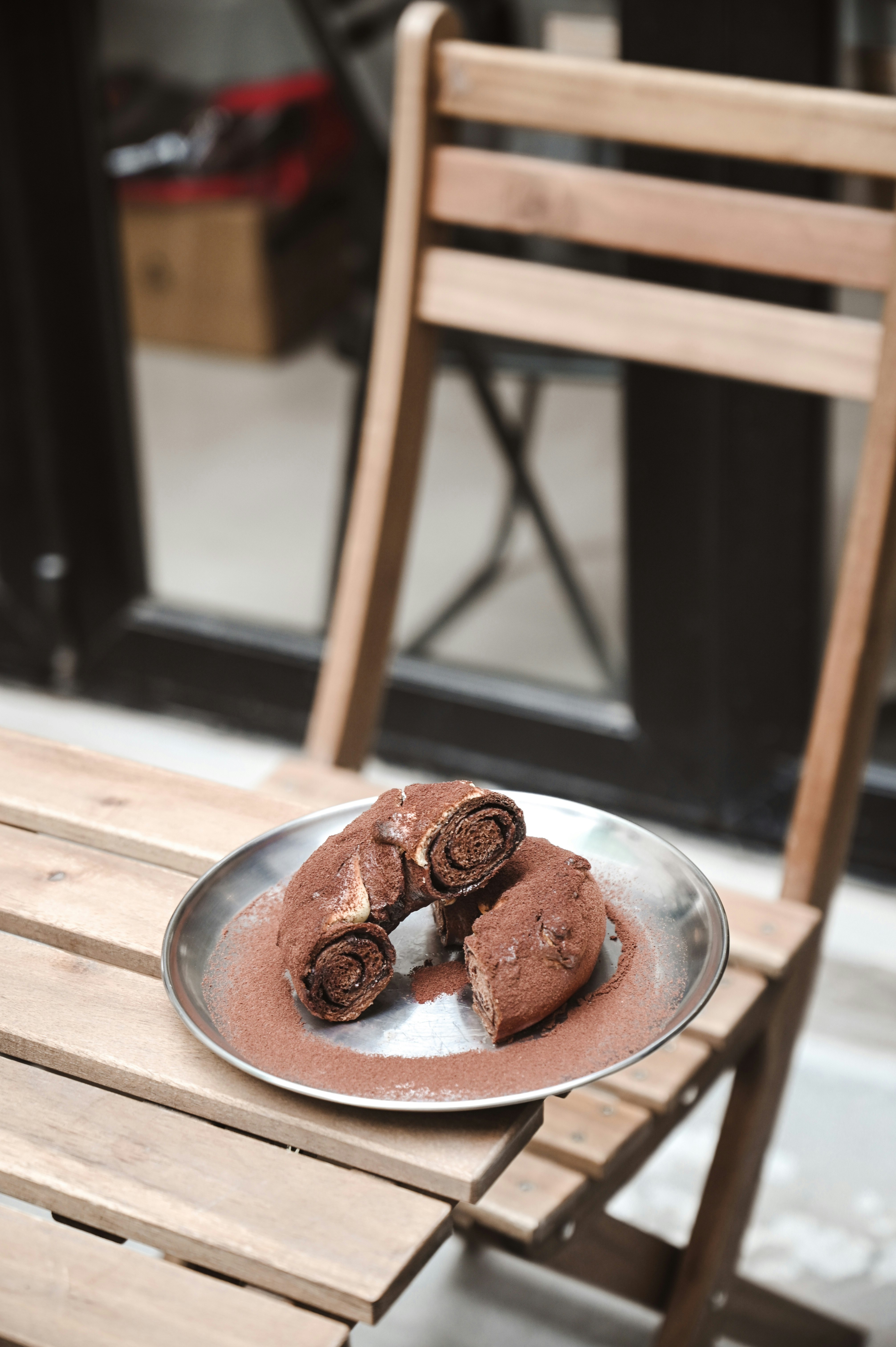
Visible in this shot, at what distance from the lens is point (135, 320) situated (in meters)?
2.51

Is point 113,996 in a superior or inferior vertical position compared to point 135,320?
superior

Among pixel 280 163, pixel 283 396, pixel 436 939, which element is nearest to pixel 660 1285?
pixel 436 939

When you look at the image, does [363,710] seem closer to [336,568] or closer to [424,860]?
[424,860]

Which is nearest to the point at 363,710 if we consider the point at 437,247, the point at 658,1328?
the point at 437,247

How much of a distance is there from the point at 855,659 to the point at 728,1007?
0.30 metres

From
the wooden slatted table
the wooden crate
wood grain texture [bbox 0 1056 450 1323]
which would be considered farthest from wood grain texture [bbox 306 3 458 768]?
the wooden crate

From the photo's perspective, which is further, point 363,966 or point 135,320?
point 135,320

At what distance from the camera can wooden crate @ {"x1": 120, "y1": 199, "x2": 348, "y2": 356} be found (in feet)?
7.77

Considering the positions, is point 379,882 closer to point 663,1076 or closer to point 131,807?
point 131,807

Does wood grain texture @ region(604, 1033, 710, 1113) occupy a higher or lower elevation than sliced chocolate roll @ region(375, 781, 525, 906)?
lower

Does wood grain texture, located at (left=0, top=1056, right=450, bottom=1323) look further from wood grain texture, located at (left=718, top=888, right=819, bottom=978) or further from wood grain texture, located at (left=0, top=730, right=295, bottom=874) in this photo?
wood grain texture, located at (left=718, top=888, right=819, bottom=978)

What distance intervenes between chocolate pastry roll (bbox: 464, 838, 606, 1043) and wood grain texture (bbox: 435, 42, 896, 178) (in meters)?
0.68

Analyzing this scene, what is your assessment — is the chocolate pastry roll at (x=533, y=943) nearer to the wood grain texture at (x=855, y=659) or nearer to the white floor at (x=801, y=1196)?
the wood grain texture at (x=855, y=659)

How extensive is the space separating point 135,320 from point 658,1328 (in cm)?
175
